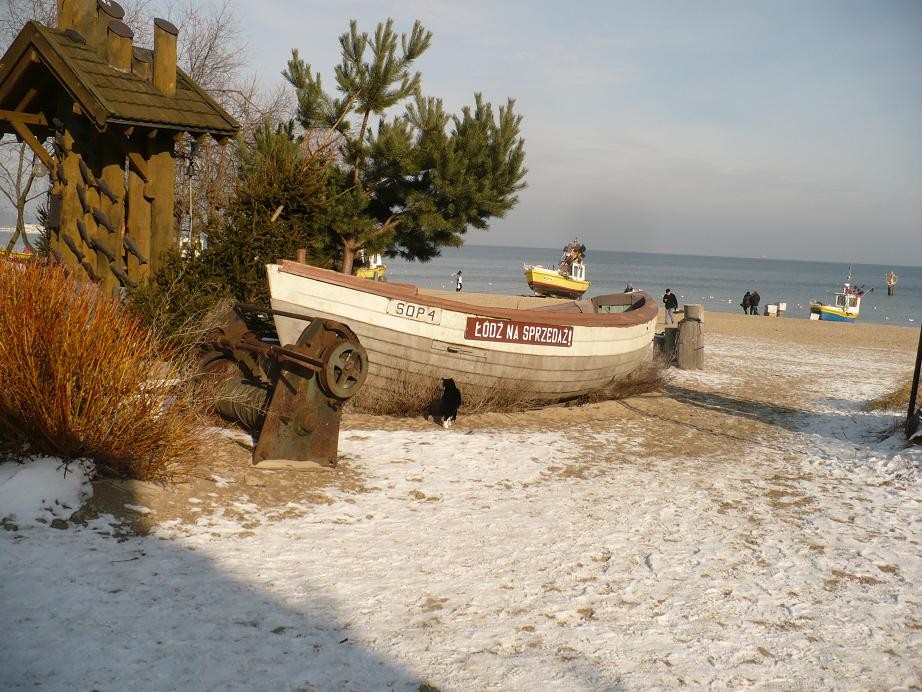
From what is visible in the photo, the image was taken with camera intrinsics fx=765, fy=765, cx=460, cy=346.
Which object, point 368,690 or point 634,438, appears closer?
point 368,690

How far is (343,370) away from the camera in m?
6.43

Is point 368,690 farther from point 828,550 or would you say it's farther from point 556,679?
point 828,550

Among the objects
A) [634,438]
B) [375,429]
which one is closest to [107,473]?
[375,429]

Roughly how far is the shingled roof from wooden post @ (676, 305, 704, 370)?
30.4ft

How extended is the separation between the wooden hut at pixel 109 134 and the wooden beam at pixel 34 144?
0.01 metres

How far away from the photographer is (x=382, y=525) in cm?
545

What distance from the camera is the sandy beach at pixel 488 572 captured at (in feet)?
11.7

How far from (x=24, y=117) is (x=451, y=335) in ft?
18.8

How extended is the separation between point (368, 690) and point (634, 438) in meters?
6.02

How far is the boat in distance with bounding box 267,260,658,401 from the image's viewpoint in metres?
7.97

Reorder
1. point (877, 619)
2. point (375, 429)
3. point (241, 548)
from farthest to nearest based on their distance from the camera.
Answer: point (375, 429), point (241, 548), point (877, 619)

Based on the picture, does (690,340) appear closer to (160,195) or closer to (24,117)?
(160,195)

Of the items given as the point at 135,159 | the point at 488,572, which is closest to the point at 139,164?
the point at 135,159

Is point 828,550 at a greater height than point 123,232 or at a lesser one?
lesser
